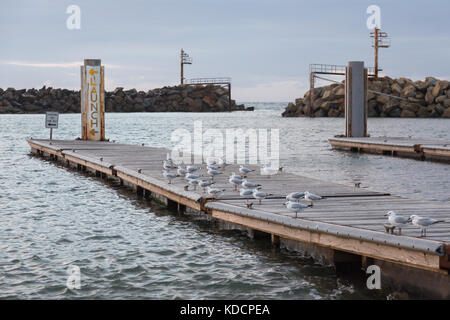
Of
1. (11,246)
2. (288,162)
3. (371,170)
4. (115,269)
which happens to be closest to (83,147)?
(288,162)

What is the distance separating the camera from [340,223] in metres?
10.1

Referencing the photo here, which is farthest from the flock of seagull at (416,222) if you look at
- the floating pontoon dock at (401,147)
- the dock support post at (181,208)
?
the floating pontoon dock at (401,147)

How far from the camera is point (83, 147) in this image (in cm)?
2675

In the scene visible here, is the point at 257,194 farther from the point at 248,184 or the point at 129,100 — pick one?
the point at 129,100

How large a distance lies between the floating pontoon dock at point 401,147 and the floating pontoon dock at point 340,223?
13134 mm

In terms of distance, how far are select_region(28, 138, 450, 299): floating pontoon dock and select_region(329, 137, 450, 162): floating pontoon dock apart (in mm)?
Result: 13134

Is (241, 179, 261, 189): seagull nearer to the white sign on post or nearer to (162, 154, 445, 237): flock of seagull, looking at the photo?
(162, 154, 445, 237): flock of seagull

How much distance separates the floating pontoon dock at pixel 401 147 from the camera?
27.7 metres

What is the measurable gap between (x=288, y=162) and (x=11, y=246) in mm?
19419

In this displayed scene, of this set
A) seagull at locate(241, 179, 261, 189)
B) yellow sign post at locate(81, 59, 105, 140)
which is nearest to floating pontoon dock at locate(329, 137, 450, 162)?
yellow sign post at locate(81, 59, 105, 140)

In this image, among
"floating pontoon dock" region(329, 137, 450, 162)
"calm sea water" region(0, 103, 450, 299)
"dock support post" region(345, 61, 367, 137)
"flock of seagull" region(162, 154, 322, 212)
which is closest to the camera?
"calm sea water" region(0, 103, 450, 299)

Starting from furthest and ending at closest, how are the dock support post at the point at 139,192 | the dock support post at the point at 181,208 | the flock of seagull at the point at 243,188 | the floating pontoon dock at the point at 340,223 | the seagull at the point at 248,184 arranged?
the dock support post at the point at 139,192, the dock support post at the point at 181,208, the seagull at the point at 248,184, the flock of seagull at the point at 243,188, the floating pontoon dock at the point at 340,223

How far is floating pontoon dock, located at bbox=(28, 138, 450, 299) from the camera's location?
852 centimetres

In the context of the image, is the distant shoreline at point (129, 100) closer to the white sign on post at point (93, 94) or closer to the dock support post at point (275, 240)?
the white sign on post at point (93, 94)
